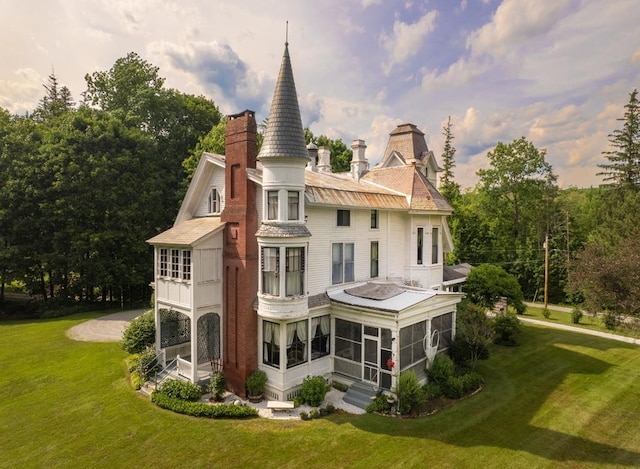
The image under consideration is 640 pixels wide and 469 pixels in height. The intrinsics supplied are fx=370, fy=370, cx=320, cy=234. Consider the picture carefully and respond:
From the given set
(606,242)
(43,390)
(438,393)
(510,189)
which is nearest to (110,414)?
(43,390)

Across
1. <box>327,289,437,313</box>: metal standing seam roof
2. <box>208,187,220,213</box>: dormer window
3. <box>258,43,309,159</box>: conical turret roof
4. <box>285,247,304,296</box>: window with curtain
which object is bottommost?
<box>327,289,437,313</box>: metal standing seam roof

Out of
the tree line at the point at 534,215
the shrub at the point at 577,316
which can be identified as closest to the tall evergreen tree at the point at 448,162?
the tree line at the point at 534,215

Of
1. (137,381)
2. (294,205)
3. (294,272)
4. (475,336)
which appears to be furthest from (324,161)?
(137,381)

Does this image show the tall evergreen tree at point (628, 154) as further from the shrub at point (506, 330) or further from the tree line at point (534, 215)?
the shrub at point (506, 330)

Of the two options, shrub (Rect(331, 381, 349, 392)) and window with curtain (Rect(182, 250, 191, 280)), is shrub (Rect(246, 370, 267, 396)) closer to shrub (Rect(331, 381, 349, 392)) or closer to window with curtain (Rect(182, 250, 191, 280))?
shrub (Rect(331, 381, 349, 392))

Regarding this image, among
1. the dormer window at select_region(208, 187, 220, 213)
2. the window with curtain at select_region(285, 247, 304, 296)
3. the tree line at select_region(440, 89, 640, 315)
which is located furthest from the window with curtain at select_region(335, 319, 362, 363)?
the tree line at select_region(440, 89, 640, 315)

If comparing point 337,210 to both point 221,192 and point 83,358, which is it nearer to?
point 221,192

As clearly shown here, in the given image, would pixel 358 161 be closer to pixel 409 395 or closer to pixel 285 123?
pixel 285 123
